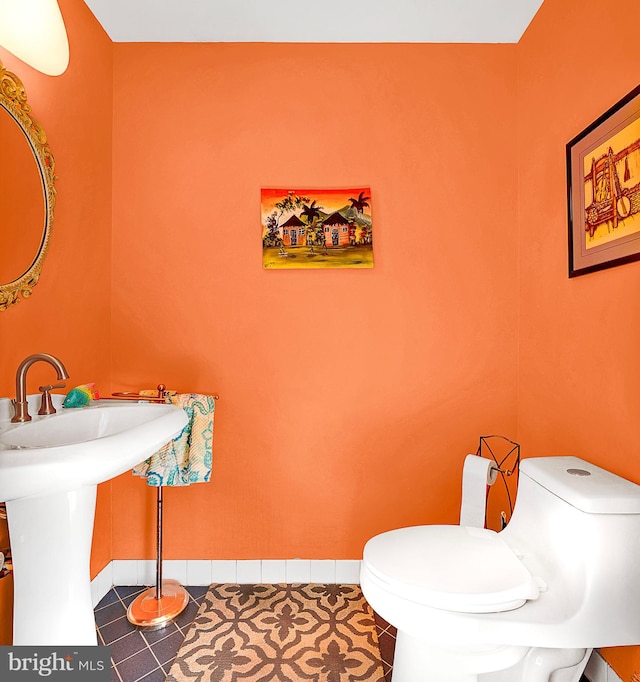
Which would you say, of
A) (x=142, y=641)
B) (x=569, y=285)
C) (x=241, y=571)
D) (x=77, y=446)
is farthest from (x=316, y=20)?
(x=142, y=641)

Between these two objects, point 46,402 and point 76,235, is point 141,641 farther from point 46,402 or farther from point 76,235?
point 76,235

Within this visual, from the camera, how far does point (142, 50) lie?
6.66ft

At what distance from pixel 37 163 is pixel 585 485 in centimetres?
194

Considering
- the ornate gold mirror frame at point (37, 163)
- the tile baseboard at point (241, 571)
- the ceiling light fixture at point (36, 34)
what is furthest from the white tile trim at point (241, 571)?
the ceiling light fixture at point (36, 34)

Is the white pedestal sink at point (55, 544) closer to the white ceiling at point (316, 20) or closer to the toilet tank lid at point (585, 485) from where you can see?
the toilet tank lid at point (585, 485)

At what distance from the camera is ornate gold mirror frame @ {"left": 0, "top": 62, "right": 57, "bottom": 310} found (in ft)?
4.43

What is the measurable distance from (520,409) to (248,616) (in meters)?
1.43

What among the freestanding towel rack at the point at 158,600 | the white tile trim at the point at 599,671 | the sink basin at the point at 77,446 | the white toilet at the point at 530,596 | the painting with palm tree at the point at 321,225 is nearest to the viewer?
the sink basin at the point at 77,446

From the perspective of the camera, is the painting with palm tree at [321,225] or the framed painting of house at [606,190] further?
the painting with palm tree at [321,225]

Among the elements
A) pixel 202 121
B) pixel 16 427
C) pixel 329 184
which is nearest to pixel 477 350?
pixel 329 184

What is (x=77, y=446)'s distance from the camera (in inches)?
39.4

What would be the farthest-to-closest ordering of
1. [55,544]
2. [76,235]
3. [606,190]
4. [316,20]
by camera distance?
[316,20] < [76,235] < [606,190] < [55,544]

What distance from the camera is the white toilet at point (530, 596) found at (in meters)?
1.14

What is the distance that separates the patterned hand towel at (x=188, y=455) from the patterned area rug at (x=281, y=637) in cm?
55
